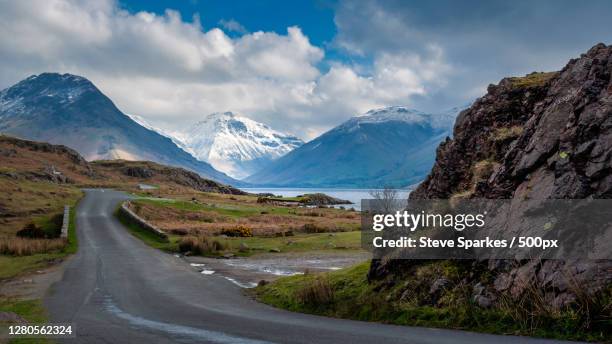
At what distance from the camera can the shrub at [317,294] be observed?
18.9m

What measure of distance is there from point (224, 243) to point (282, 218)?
93.6 ft

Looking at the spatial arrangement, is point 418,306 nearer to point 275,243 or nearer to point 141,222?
point 275,243

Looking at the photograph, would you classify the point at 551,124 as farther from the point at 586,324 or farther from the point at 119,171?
the point at 119,171

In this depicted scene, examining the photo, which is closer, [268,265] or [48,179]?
[268,265]

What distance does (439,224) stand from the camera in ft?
60.5

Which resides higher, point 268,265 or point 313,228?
point 313,228

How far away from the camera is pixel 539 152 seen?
16703 mm

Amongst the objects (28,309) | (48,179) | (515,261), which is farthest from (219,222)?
(48,179)

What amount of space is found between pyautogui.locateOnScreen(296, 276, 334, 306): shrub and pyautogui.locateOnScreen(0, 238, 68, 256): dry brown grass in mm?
27912

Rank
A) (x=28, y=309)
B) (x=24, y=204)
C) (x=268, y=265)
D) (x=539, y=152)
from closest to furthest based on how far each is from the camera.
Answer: (x=539, y=152) → (x=28, y=309) → (x=268, y=265) → (x=24, y=204)

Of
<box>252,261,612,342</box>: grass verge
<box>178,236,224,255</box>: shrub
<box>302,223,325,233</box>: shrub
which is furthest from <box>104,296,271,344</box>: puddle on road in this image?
<box>302,223,325,233</box>: shrub

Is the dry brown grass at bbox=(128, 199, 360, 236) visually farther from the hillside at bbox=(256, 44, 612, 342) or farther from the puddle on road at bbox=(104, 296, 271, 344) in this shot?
the puddle on road at bbox=(104, 296, 271, 344)

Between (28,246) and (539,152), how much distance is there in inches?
1467

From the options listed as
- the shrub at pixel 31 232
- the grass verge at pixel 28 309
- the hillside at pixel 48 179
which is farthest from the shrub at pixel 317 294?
the hillside at pixel 48 179
